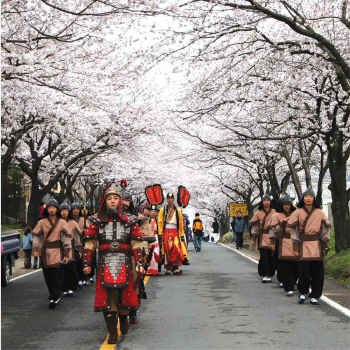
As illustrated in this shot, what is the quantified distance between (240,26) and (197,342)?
596cm

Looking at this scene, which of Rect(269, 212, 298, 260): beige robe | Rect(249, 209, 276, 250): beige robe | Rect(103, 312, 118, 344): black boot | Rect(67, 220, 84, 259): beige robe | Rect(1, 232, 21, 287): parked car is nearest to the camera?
Rect(103, 312, 118, 344): black boot

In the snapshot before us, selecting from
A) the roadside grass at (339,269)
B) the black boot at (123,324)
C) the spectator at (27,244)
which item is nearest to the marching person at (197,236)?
the spectator at (27,244)

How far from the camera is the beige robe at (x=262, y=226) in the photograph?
475 inches

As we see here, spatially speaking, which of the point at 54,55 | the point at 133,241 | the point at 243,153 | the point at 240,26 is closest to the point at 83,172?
the point at 243,153

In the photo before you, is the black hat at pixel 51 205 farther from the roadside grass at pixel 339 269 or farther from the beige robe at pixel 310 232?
the roadside grass at pixel 339 269

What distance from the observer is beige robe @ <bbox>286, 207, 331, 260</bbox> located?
8930 millimetres

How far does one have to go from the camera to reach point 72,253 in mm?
10258

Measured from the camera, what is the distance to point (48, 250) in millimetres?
9062

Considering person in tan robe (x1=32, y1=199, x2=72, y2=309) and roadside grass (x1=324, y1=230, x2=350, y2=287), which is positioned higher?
person in tan robe (x1=32, y1=199, x2=72, y2=309)

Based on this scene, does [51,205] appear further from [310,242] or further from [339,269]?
[339,269]

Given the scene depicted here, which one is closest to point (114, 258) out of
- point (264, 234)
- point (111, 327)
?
point (111, 327)

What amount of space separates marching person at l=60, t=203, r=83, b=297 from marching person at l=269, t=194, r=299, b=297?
3701 millimetres

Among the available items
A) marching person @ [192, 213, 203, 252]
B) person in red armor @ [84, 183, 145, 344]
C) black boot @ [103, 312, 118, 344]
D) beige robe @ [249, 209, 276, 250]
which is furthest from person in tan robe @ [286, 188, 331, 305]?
marching person @ [192, 213, 203, 252]

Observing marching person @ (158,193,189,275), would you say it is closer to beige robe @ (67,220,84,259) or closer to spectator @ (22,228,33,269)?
beige robe @ (67,220,84,259)
